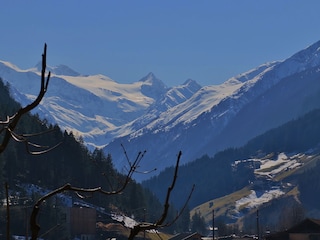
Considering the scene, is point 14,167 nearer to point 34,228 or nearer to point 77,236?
point 77,236

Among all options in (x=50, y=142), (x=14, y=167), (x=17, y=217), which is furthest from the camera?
(x=50, y=142)

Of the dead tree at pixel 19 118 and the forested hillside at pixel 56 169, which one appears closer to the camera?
the dead tree at pixel 19 118

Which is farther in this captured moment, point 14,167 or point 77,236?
point 14,167

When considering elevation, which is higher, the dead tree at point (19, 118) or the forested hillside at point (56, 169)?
the forested hillside at point (56, 169)

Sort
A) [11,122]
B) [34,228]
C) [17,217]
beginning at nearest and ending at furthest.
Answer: [34,228] → [11,122] → [17,217]

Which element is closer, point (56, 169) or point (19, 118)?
point (19, 118)

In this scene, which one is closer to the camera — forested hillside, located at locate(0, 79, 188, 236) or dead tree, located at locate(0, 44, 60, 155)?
dead tree, located at locate(0, 44, 60, 155)

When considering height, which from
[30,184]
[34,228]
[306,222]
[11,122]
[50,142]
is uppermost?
[50,142]

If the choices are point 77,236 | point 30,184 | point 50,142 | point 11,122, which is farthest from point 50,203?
point 11,122

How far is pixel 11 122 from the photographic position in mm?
6742

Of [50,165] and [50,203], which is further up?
[50,165]

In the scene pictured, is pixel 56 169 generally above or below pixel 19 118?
above

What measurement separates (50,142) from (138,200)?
889 inches

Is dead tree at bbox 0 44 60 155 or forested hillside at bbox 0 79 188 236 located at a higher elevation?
forested hillside at bbox 0 79 188 236
